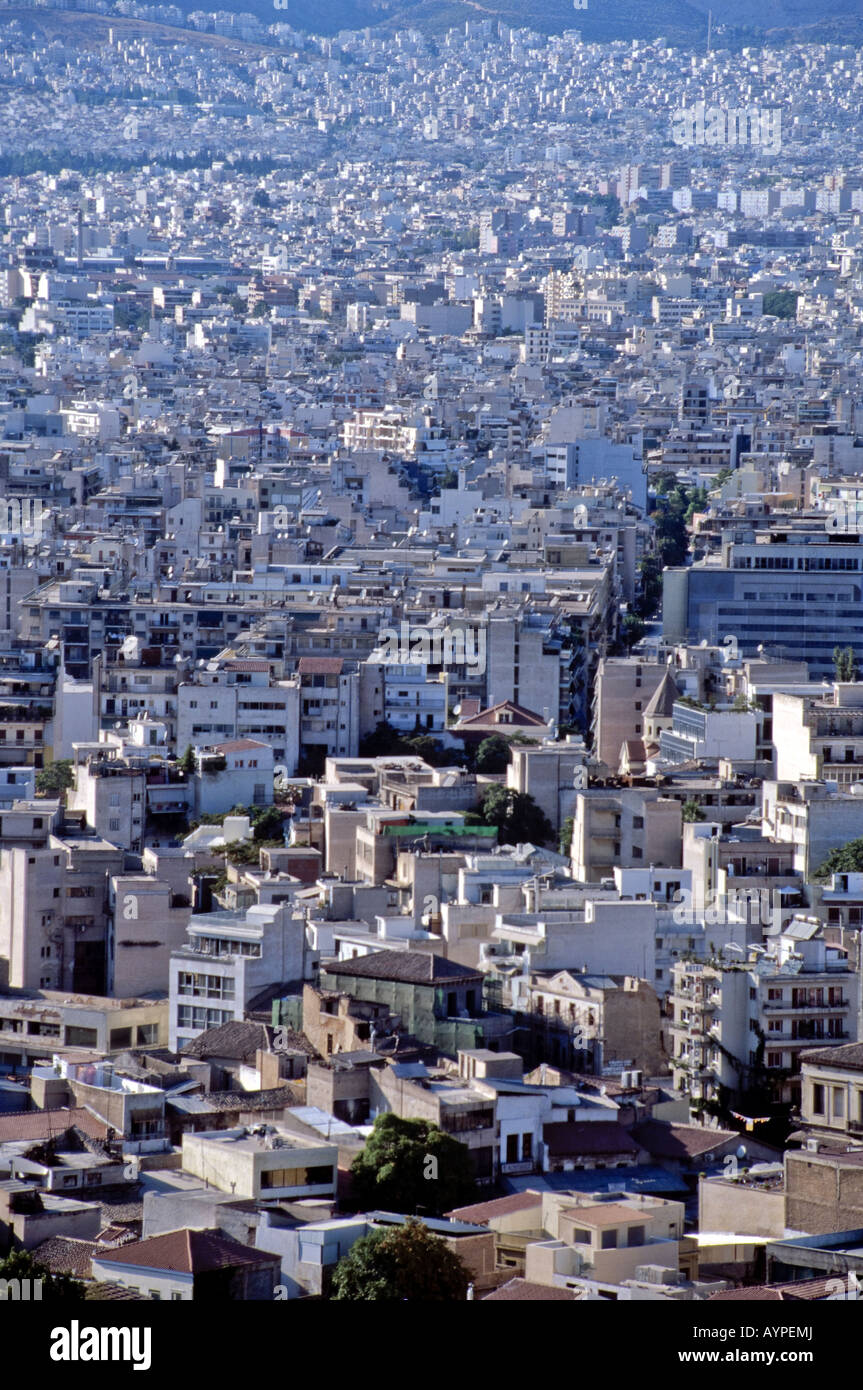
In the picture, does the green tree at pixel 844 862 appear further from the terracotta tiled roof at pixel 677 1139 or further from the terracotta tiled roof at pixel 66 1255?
the terracotta tiled roof at pixel 66 1255

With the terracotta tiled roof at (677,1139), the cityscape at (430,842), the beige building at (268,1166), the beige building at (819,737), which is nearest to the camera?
the cityscape at (430,842)

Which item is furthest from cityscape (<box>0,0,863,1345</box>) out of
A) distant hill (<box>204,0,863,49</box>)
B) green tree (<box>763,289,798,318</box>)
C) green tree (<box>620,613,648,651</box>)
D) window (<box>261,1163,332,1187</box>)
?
distant hill (<box>204,0,863,49</box>)

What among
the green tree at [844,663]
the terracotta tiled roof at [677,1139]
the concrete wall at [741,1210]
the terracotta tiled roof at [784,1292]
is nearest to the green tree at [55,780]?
the terracotta tiled roof at [677,1139]

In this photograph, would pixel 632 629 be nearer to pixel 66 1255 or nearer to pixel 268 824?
pixel 268 824
